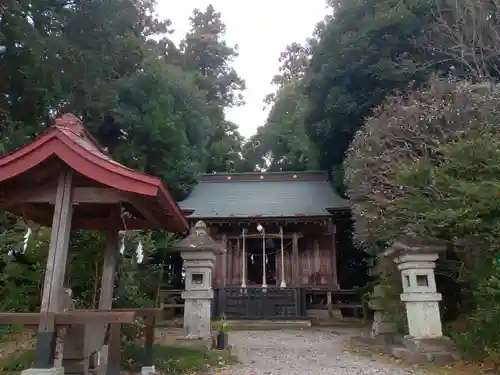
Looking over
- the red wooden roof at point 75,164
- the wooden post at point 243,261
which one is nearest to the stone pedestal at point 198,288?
the red wooden roof at point 75,164

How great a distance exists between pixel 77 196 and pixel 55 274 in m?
0.89

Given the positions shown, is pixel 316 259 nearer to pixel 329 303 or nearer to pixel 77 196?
pixel 329 303

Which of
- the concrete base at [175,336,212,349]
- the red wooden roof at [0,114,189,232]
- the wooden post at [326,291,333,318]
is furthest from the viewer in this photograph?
the wooden post at [326,291,333,318]

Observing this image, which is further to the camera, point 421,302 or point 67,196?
point 421,302

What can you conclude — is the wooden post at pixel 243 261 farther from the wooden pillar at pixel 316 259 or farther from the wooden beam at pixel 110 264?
the wooden beam at pixel 110 264

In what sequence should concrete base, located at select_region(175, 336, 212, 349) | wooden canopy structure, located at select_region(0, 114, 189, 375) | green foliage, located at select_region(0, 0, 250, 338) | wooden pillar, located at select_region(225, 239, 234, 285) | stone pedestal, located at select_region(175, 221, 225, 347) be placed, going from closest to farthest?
wooden canopy structure, located at select_region(0, 114, 189, 375), concrete base, located at select_region(175, 336, 212, 349), stone pedestal, located at select_region(175, 221, 225, 347), green foliage, located at select_region(0, 0, 250, 338), wooden pillar, located at select_region(225, 239, 234, 285)

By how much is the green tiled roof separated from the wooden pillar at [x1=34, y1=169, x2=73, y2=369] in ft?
42.7

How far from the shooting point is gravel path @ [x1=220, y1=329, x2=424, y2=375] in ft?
23.1

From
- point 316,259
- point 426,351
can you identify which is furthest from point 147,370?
point 316,259

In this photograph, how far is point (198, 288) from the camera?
27.8 ft

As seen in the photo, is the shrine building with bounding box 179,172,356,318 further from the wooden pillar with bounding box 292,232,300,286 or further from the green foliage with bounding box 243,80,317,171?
the green foliage with bounding box 243,80,317,171

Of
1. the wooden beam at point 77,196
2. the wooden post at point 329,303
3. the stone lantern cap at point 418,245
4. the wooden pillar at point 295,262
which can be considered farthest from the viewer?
the wooden pillar at point 295,262

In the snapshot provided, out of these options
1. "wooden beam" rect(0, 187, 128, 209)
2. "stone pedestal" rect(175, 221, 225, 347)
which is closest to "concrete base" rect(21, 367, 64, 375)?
"wooden beam" rect(0, 187, 128, 209)

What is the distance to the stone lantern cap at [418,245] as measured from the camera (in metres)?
8.30
